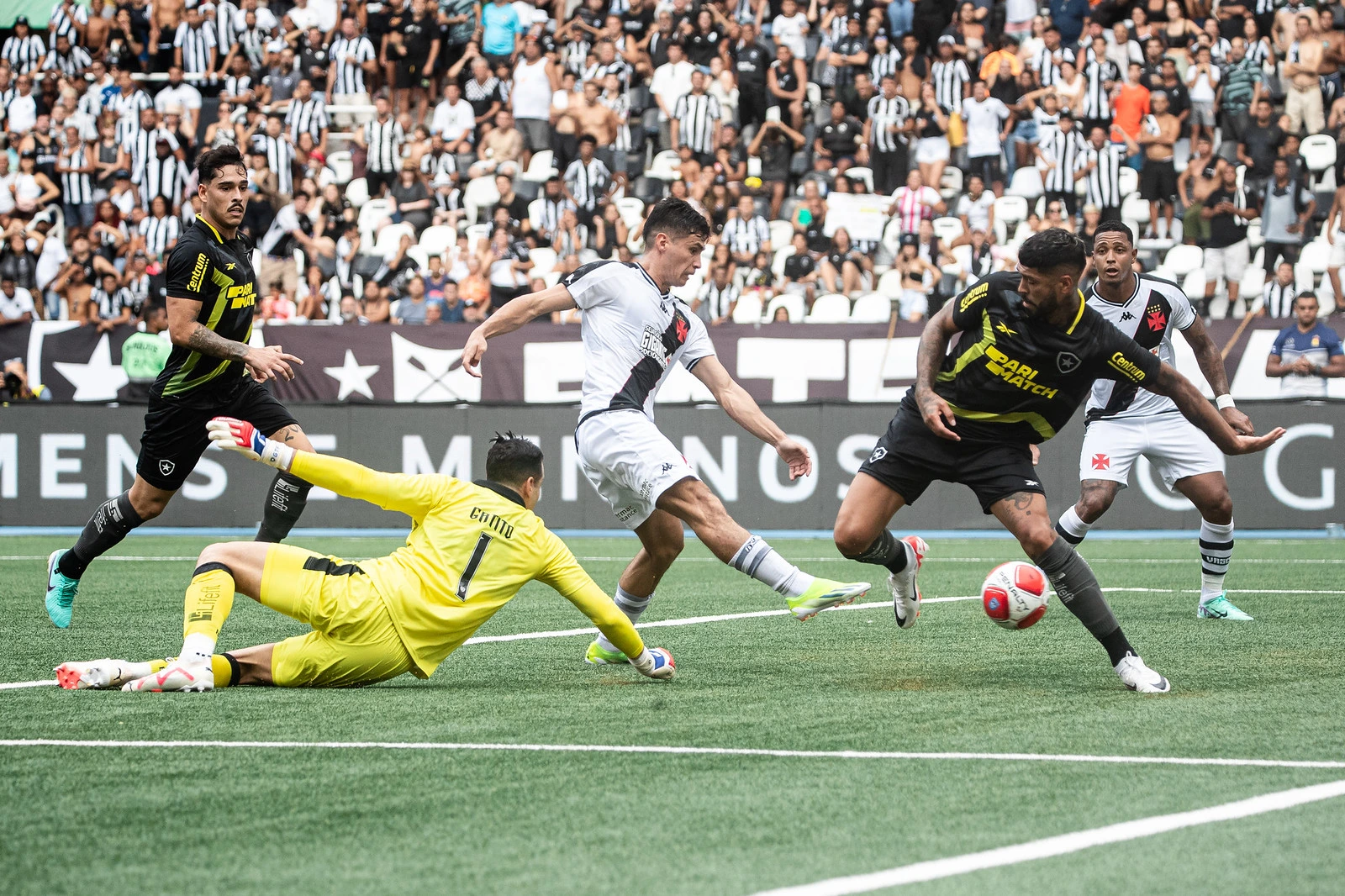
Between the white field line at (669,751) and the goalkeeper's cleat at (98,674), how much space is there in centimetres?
79

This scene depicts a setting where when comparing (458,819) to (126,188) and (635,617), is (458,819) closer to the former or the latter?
(635,617)

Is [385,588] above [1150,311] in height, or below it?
below

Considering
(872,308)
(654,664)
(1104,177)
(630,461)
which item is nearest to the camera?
(654,664)

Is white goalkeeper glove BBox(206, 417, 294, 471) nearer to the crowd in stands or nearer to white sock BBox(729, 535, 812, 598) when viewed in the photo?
white sock BBox(729, 535, 812, 598)

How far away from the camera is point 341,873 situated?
363 cm

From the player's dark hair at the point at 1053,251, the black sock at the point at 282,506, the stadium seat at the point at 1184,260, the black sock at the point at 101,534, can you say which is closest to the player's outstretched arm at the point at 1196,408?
the player's dark hair at the point at 1053,251

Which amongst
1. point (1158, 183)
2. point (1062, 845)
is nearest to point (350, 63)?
point (1158, 183)

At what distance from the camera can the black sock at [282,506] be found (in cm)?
869

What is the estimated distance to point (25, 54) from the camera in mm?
25422

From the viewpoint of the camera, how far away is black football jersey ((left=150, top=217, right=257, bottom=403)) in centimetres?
854

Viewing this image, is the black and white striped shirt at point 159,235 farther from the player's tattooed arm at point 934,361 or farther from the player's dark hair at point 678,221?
the player's tattooed arm at point 934,361

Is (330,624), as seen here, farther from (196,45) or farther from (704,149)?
(196,45)

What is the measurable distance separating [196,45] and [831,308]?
11624mm

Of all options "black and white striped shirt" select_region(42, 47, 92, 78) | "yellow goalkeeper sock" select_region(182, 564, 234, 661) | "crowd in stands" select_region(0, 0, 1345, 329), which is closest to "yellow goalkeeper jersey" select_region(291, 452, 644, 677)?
"yellow goalkeeper sock" select_region(182, 564, 234, 661)
